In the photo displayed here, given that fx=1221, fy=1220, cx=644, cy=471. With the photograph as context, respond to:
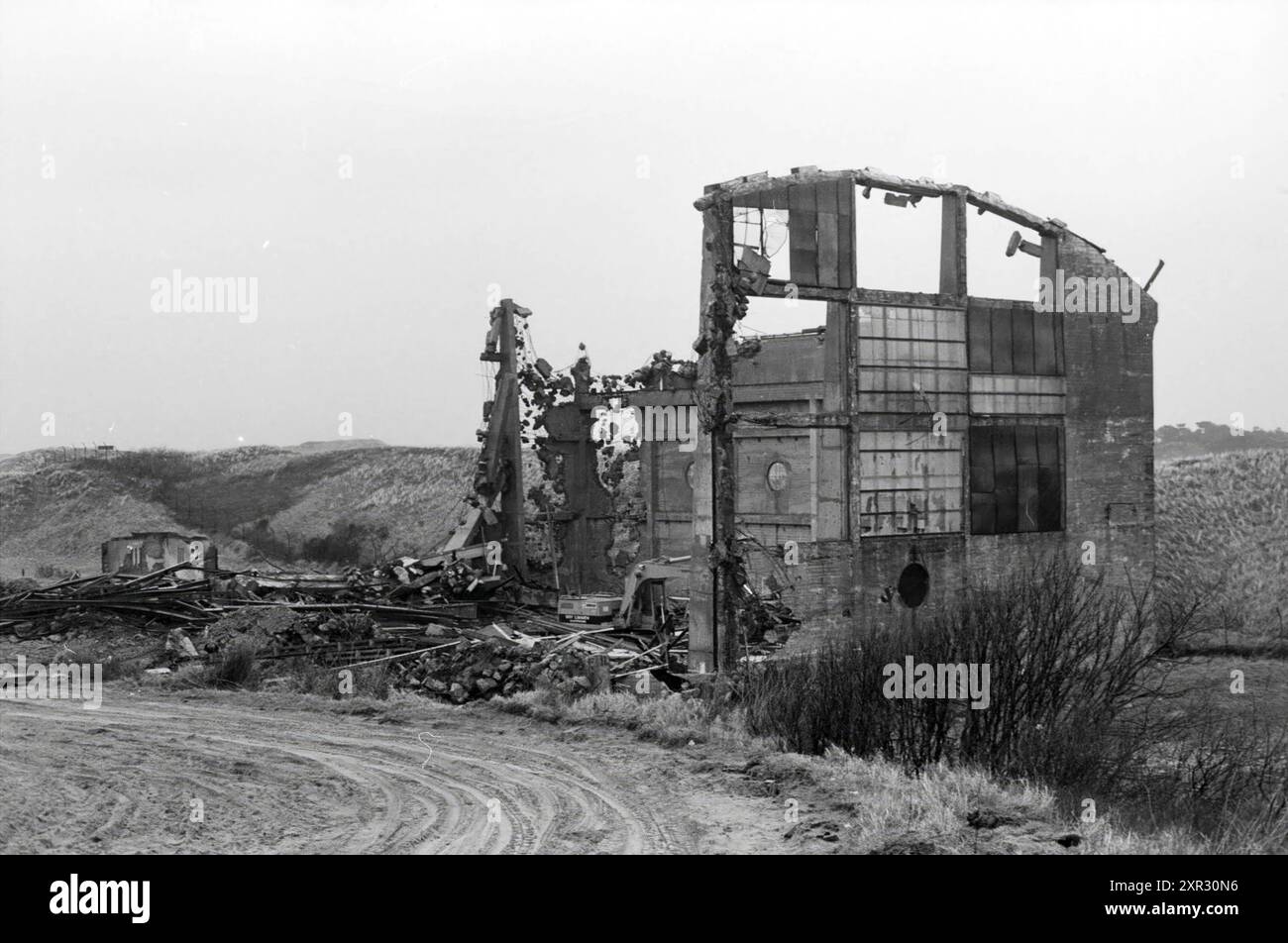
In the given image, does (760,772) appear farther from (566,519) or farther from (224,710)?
(566,519)

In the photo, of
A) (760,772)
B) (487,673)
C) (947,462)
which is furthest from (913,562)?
(760,772)

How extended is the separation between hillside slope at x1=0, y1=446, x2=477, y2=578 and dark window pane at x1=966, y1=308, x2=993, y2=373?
29.0 meters

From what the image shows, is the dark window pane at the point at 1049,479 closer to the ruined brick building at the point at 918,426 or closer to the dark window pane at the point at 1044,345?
the ruined brick building at the point at 918,426

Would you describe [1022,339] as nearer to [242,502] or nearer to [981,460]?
[981,460]

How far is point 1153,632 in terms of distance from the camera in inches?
1064

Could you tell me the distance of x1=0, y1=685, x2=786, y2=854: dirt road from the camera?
412 inches

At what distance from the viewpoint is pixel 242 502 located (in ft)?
230

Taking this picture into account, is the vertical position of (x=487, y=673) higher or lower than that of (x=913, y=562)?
lower

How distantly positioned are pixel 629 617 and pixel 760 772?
39.9ft

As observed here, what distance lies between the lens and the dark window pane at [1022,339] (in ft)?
84.7

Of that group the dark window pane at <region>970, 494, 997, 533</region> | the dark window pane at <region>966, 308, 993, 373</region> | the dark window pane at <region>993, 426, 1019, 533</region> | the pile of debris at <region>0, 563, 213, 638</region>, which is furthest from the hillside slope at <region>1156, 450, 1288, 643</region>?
the pile of debris at <region>0, 563, 213, 638</region>

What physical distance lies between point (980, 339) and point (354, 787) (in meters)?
17.3

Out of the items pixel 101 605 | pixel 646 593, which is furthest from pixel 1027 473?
pixel 101 605
